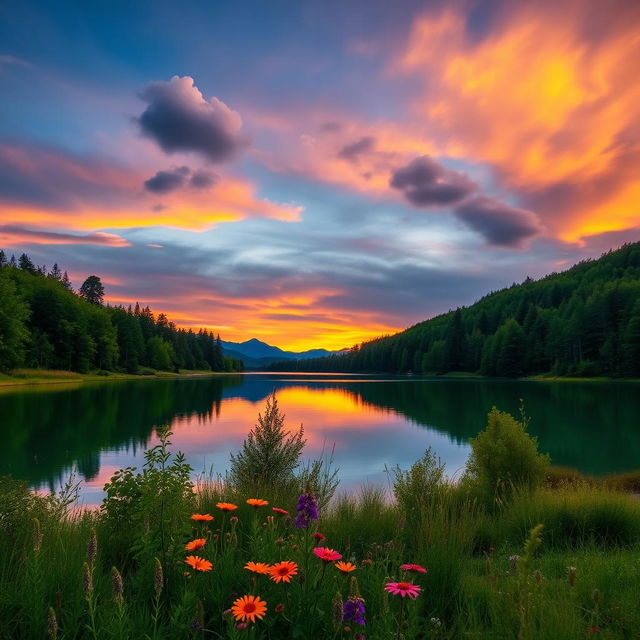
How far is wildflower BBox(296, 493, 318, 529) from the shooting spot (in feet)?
9.75

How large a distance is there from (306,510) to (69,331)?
82.8 metres

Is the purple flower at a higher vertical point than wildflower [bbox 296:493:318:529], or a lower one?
lower

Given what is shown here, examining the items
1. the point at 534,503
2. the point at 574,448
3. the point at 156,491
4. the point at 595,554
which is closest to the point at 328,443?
the point at 574,448

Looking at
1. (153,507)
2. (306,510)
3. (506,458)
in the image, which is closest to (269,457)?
(506,458)

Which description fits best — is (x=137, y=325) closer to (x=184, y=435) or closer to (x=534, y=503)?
(x=184, y=435)

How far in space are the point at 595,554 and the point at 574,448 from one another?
17969 mm

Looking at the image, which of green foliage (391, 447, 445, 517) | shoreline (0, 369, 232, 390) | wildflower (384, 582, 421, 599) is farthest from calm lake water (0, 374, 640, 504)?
shoreline (0, 369, 232, 390)

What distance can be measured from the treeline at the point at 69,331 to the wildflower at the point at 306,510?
197 feet

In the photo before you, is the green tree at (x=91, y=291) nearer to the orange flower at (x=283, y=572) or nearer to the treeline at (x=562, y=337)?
the treeline at (x=562, y=337)

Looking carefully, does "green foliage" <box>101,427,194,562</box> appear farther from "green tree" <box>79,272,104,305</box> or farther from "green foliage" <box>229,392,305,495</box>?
"green tree" <box>79,272,104,305</box>

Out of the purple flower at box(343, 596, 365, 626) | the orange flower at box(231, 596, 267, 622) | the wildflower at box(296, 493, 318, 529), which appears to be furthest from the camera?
the wildflower at box(296, 493, 318, 529)

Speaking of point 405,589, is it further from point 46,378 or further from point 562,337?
point 562,337

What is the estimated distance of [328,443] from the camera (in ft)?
80.1

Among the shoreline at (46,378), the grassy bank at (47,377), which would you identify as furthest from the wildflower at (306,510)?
the grassy bank at (47,377)
